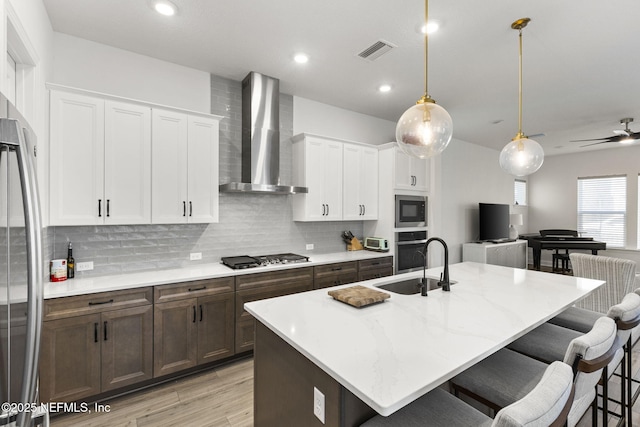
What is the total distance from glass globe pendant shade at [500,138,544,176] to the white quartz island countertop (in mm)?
962

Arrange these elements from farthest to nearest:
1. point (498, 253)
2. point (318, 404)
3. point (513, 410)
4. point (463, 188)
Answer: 1. point (463, 188)
2. point (498, 253)
3. point (318, 404)
4. point (513, 410)

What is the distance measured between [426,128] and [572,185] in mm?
8084

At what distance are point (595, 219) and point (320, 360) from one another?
8960mm

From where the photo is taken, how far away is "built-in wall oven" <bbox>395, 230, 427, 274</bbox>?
431cm

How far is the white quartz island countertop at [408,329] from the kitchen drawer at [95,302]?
119 cm

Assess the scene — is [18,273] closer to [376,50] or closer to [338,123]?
[376,50]

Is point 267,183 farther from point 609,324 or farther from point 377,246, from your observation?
A: point 609,324

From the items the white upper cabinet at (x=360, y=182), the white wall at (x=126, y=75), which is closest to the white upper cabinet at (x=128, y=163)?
the white wall at (x=126, y=75)

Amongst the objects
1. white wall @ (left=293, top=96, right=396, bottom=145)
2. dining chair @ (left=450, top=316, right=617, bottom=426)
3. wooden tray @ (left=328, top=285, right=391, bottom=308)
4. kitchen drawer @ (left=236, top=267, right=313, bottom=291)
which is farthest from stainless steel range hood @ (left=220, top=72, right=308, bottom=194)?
dining chair @ (left=450, top=316, right=617, bottom=426)

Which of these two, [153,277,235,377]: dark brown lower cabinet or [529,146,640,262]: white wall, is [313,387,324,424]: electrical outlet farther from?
[529,146,640,262]: white wall

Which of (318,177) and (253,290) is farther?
(318,177)

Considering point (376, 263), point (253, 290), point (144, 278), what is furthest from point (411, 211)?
point (144, 278)

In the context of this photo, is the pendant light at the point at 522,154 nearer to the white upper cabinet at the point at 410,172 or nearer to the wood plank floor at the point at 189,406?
the white upper cabinet at the point at 410,172

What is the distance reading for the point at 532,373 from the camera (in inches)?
62.4
